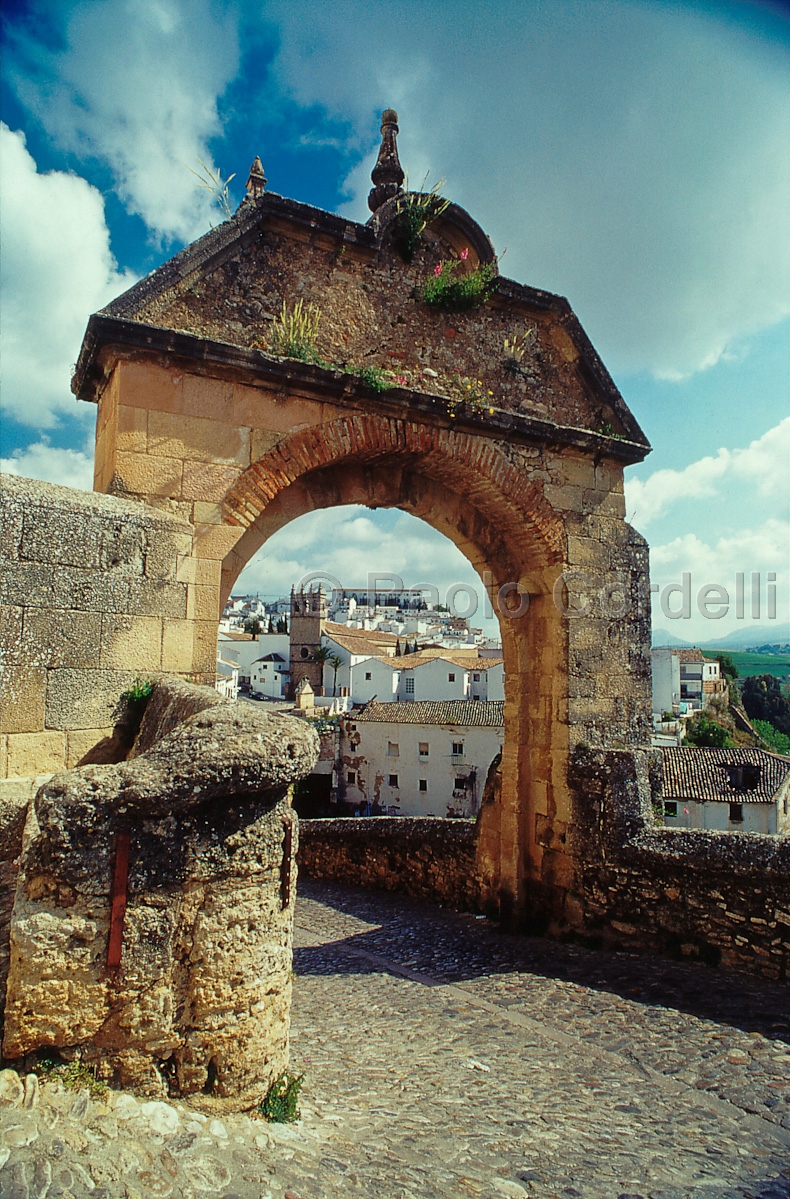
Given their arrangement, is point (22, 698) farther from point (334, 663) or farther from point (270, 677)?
point (270, 677)

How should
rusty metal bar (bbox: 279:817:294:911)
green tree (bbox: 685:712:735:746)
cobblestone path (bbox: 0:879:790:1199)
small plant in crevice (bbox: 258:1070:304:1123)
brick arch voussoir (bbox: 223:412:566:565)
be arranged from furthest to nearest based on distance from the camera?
1. green tree (bbox: 685:712:735:746)
2. brick arch voussoir (bbox: 223:412:566:565)
3. rusty metal bar (bbox: 279:817:294:911)
4. small plant in crevice (bbox: 258:1070:304:1123)
5. cobblestone path (bbox: 0:879:790:1199)

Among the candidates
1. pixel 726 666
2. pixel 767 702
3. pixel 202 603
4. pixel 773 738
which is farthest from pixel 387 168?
pixel 726 666

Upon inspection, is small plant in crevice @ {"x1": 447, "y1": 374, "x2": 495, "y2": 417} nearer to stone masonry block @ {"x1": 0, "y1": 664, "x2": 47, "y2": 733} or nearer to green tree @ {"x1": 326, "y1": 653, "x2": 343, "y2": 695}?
stone masonry block @ {"x1": 0, "y1": 664, "x2": 47, "y2": 733}

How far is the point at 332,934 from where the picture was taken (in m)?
7.31

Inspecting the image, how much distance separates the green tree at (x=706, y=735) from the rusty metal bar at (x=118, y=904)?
39.4m

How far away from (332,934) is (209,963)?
5.35 m

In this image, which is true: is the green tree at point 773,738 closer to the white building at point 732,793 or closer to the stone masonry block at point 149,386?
the white building at point 732,793

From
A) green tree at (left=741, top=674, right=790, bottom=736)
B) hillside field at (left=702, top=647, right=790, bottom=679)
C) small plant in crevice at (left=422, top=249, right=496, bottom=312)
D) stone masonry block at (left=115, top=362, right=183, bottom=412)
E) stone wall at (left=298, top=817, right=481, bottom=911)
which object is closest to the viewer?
stone masonry block at (left=115, top=362, right=183, bottom=412)

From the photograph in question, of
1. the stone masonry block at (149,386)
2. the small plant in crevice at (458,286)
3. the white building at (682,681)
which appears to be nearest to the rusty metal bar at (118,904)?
the stone masonry block at (149,386)

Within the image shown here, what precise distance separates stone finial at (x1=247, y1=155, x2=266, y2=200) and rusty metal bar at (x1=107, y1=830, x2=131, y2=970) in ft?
18.2

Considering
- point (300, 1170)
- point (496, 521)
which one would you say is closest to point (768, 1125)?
point (300, 1170)

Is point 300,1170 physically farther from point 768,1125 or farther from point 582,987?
point 582,987

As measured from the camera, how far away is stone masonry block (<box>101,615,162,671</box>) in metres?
4.00

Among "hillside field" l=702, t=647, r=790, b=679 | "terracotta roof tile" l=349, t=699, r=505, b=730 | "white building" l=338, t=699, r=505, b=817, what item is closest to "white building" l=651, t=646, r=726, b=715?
"hillside field" l=702, t=647, r=790, b=679
